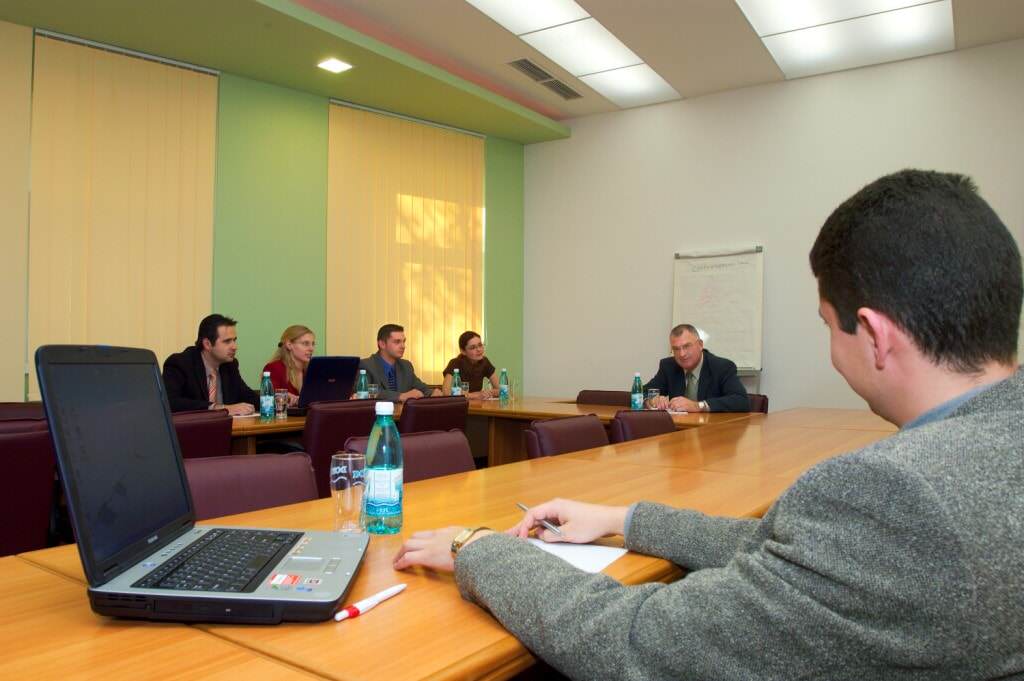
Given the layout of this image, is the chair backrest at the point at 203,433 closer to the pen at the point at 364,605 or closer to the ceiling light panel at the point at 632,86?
the pen at the point at 364,605

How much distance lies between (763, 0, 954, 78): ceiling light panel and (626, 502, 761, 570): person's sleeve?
546 cm

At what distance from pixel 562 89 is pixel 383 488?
20.6 feet

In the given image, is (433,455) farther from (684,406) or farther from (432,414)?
(684,406)

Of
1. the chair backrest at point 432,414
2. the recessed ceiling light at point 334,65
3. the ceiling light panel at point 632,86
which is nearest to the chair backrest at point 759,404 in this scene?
the chair backrest at point 432,414

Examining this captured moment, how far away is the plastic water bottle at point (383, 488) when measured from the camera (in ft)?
4.92

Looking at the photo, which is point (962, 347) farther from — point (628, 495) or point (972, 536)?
point (628, 495)

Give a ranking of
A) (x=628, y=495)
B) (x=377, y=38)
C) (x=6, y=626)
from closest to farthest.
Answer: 1. (x=6, y=626)
2. (x=628, y=495)
3. (x=377, y=38)

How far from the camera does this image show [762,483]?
213cm

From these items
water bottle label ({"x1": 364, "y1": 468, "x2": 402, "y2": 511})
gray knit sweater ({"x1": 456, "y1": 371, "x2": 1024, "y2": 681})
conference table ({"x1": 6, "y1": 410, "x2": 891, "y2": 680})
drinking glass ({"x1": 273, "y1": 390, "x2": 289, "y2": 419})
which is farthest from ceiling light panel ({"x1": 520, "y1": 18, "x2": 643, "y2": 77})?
gray knit sweater ({"x1": 456, "y1": 371, "x2": 1024, "y2": 681})

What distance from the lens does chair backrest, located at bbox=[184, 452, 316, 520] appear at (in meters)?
1.76

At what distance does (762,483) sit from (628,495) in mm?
451

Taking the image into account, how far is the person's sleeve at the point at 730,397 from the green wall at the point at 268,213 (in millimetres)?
3360

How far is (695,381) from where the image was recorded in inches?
211

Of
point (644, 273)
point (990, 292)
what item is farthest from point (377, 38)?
point (990, 292)
